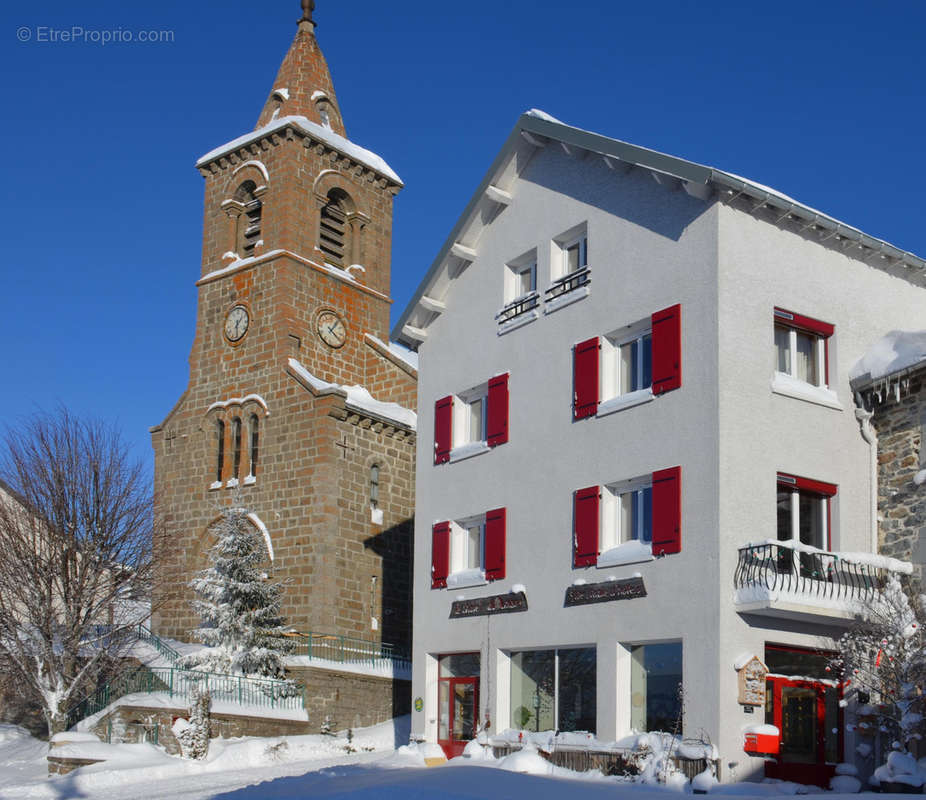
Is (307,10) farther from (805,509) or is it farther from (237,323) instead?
(805,509)

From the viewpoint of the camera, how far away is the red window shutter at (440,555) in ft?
81.0

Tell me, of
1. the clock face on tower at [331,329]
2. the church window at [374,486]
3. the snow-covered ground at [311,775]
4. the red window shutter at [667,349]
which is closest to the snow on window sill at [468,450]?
the red window shutter at [667,349]


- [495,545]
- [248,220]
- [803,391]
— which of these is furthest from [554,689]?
[248,220]

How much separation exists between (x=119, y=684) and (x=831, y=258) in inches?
735

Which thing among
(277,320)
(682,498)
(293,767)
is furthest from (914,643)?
(277,320)

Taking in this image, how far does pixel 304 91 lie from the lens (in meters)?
40.4

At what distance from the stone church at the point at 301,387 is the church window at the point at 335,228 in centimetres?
5

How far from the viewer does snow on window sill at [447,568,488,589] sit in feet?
77.3

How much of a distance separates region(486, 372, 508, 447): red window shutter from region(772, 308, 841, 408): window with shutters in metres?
5.72

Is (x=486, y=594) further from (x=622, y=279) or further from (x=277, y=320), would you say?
(x=277, y=320)

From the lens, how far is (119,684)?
28.7 meters

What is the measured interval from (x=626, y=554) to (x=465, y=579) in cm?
494

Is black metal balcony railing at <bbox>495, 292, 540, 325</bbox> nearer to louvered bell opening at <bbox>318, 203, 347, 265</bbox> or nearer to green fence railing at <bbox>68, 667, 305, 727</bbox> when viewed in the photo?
green fence railing at <bbox>68, 667, 305, 727</bbox>

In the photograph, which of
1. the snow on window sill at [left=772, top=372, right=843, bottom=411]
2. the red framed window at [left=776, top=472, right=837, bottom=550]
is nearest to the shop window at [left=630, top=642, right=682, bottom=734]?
the red framed window at [left=776, top=472, right=837, bottom=550]
